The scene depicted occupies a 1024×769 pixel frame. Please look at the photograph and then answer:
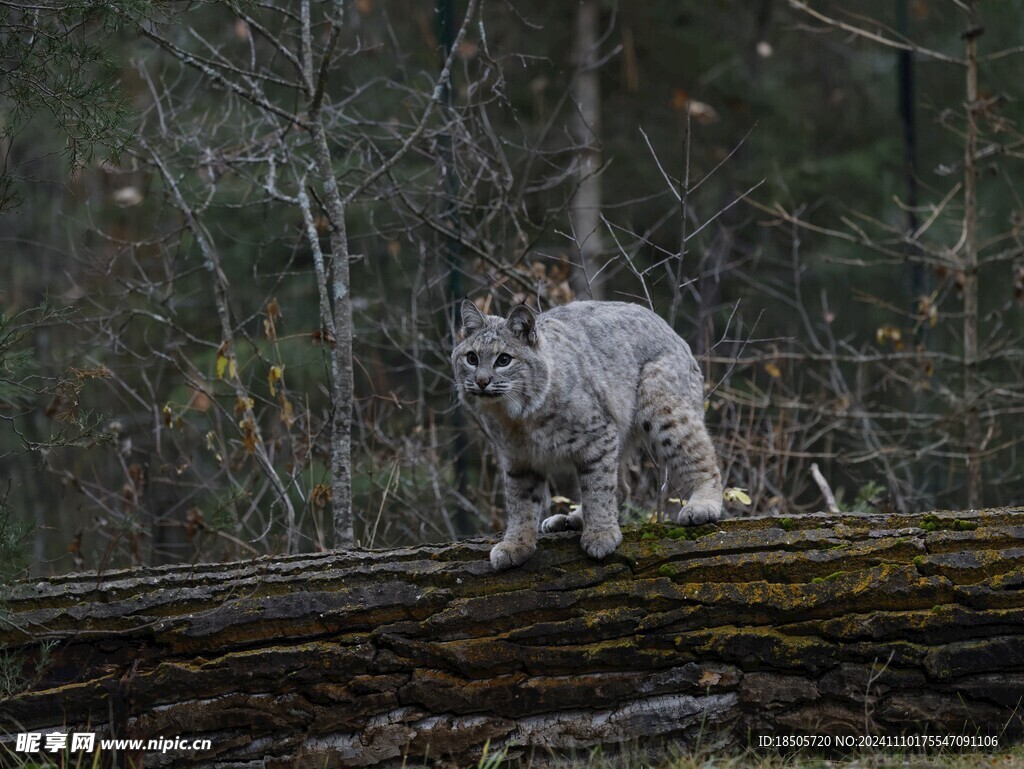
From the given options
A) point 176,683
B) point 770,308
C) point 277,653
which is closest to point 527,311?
point 277,653

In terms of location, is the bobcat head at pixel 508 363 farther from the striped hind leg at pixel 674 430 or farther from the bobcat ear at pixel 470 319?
the striped hind leg at pixel 674 430

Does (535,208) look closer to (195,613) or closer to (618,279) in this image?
(618,279)

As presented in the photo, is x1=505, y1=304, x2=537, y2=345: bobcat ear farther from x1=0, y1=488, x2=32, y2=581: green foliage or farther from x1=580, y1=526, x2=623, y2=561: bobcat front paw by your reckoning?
x1=0, y1=488, x2=32, y2=581: green foliage

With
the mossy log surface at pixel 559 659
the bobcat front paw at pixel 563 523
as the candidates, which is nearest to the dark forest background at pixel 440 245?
the mossy log surface at pixel 559 659

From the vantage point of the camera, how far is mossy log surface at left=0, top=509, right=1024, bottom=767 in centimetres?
432

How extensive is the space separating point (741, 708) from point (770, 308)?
9.46 meters

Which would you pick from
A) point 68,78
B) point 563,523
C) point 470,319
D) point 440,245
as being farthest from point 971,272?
point 68,78

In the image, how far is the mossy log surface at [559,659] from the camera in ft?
14.2

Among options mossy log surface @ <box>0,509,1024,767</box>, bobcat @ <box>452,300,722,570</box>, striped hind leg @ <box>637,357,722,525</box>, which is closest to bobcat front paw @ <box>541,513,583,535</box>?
bobcat @ <box>452,300,722,570</box>

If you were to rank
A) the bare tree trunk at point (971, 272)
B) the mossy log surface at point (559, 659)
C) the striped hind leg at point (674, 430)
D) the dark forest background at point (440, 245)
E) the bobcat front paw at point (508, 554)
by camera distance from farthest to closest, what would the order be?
the bare tree trunk at point (971, 272) → the dark forest background at point (440, 245) → the striped hind leg at point (674, 430) → the bobcat front paw at point (508, 554) → the mossy log surface at point (559, 659)

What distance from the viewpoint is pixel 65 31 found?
4387mm

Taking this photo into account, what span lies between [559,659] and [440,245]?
14.5 ft

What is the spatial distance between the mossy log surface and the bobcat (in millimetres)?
443

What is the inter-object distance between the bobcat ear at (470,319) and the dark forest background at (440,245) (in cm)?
91
